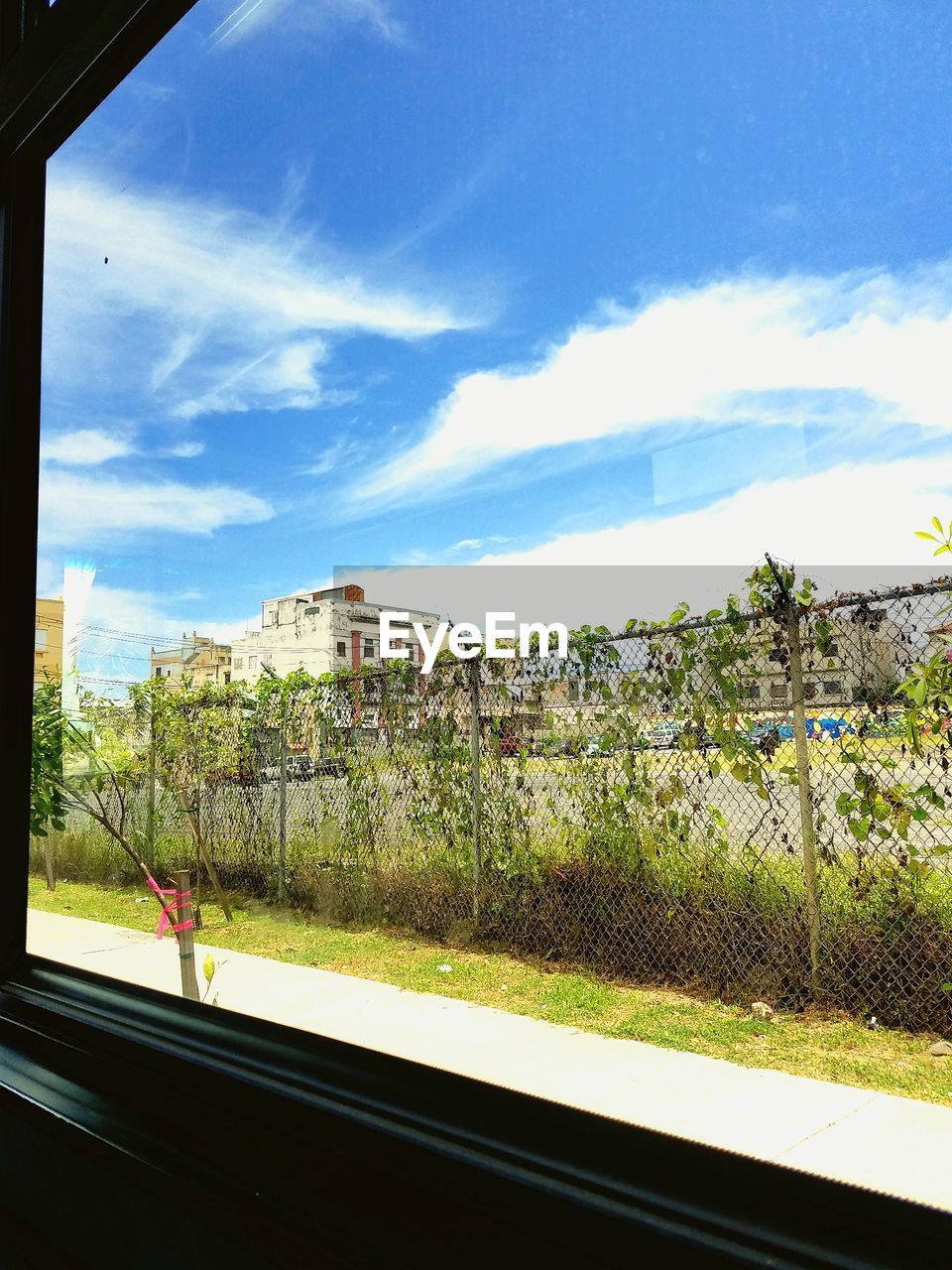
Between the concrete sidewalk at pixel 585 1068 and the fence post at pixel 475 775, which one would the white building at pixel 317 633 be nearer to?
the concrete sidewalk at pixel 585 1068

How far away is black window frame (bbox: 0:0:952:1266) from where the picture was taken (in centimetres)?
49

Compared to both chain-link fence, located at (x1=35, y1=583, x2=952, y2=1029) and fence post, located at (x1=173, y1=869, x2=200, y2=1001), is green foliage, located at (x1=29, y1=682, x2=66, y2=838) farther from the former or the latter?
fence post, located at (x1=173, y1=869, x2=200, y2=1001)

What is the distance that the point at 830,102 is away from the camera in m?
0.79

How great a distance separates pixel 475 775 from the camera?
342 cm

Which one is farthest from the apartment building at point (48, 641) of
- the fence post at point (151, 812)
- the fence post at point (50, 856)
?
the fence post at point (151, 812)

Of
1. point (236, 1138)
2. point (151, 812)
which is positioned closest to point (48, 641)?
point (236, 1138)

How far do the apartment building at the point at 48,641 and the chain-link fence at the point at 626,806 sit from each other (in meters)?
0.62

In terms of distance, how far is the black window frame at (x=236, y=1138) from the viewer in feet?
1.62

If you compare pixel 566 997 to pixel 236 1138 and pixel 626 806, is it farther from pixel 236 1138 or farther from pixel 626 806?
pixel 236 1138

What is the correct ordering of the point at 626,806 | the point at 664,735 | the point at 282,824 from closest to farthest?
the point at 664,735 < the point at 626,806 < the point at 282,824

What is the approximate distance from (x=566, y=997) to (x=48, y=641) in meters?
1.67

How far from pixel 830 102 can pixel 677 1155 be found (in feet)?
2.73

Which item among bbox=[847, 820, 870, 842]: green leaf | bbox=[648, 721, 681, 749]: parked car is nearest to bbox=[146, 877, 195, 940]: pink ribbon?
bbox=[648, 721, 681, 749]: parked car

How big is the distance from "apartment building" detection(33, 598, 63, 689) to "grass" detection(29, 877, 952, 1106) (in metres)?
0.33
